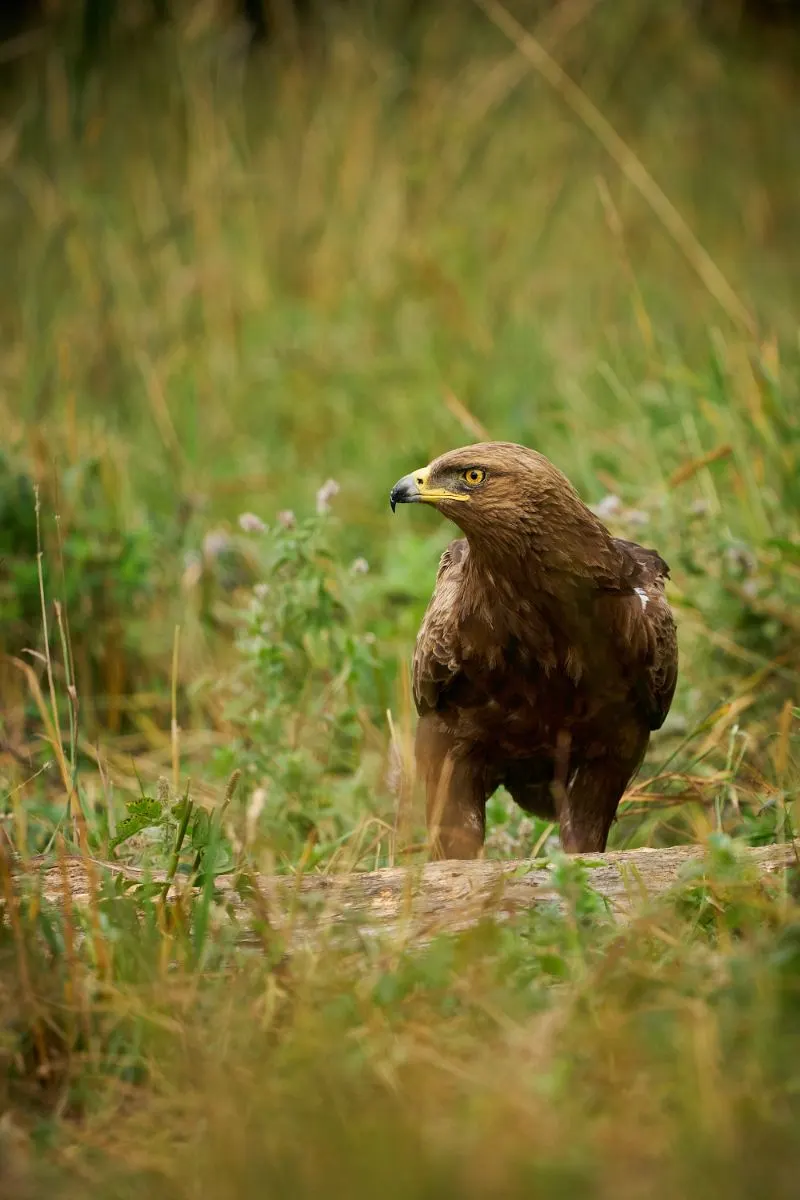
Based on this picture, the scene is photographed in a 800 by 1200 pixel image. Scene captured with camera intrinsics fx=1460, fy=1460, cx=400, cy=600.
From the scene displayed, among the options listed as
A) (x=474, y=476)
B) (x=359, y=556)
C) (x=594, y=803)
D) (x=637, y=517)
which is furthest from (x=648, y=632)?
(x=359, y=556)

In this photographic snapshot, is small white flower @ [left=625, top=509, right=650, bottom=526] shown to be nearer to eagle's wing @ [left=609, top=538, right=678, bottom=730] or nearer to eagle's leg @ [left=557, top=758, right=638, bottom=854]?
eagle's wing @ [left=609, top=538, right=678, bottom=730]

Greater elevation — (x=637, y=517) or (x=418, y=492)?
(x=637, y=517)

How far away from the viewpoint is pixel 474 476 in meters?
3.33

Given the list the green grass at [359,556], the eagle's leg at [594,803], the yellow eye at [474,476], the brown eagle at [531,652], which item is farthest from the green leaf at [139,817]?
the eagle's leg at [594,803]

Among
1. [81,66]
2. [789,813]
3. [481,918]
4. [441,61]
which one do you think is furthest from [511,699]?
[441,61]

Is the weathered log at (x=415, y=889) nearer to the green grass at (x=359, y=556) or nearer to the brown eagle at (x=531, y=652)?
the green grass at (x=359, y=556)

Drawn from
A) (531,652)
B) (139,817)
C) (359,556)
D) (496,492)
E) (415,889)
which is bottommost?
(415,889)

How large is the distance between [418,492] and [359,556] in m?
2.24

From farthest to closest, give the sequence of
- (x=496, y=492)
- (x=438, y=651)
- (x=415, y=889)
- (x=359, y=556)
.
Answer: (x=359, y=556), (x=438, y=651), (x=496, y=492), (x=415, y=889)

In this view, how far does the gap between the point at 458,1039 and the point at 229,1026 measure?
36cm

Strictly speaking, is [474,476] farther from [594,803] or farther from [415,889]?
[415,889]

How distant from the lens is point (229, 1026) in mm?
2279

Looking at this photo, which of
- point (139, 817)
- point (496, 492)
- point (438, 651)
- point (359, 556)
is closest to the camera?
point (139, 817)

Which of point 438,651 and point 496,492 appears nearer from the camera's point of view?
point 496,492
